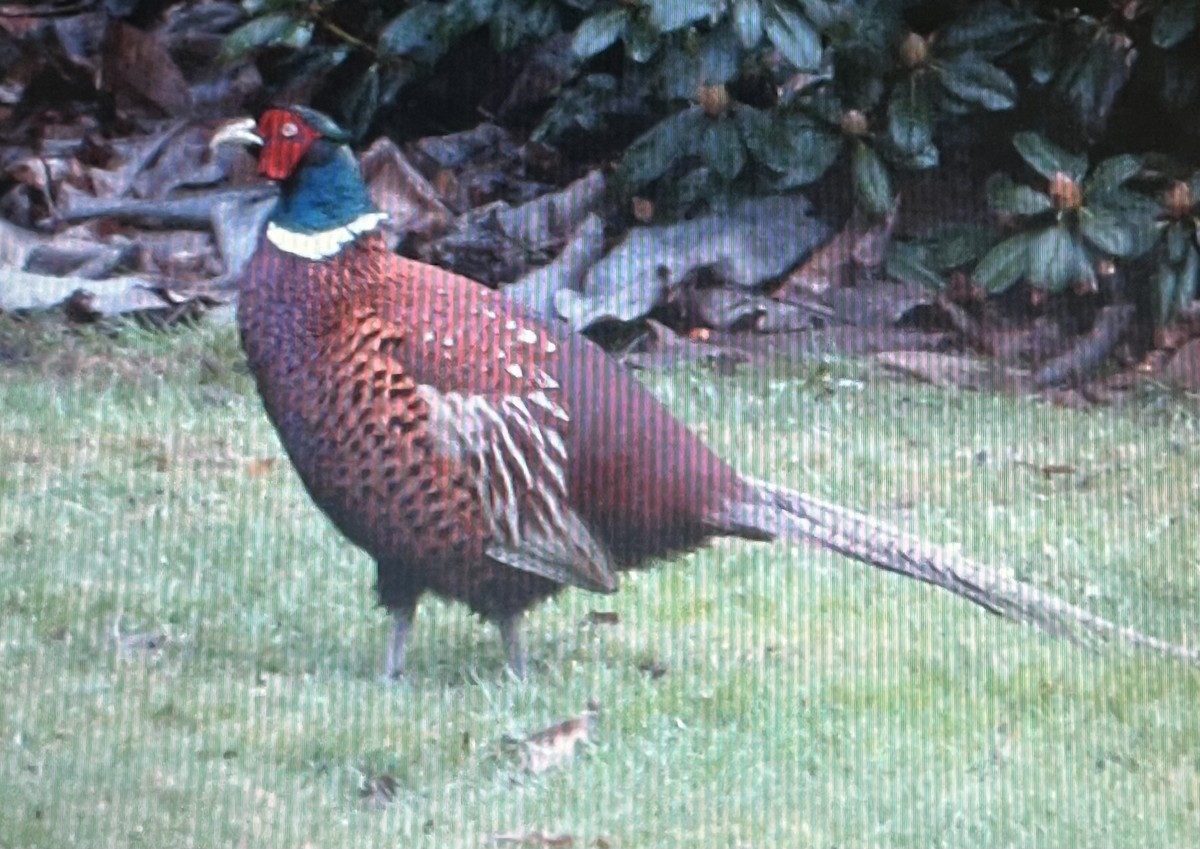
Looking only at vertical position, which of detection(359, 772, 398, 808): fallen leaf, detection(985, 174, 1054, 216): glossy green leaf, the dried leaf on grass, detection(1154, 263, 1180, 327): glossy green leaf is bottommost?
the dried leaf on grass

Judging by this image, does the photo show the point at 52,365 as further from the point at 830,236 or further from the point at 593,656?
the point at 830,236

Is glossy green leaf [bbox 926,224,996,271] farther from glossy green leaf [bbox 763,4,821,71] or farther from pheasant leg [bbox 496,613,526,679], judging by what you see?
pheasant leg [bbox 496,613,526,679]

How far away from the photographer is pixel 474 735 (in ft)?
6.89

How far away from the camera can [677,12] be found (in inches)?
102

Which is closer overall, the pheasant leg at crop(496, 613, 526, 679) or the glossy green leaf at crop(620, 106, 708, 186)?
the pheasant leg at crop(496, 613, 526, 679)

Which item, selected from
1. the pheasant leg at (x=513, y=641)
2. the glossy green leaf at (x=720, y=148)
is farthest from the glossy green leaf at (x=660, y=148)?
the pheasant leg at (x=513, y=641)

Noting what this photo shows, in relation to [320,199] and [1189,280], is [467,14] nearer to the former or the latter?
[320,199]

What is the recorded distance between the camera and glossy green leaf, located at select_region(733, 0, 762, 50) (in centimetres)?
259

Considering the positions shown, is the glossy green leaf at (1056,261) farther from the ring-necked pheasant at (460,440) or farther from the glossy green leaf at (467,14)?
the glossy green leaf at (467,14)

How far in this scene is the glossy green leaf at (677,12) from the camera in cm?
259

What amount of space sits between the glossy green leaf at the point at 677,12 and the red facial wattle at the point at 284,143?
0.52 metres

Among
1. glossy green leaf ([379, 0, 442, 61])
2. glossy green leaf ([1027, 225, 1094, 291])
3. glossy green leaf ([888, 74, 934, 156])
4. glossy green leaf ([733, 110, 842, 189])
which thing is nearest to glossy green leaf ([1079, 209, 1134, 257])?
glossy green leaf ([1027, 225, 1094, 291])

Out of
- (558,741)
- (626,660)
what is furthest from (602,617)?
(558,741)

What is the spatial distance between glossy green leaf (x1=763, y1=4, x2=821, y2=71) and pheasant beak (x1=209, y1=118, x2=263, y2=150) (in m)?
0.67
